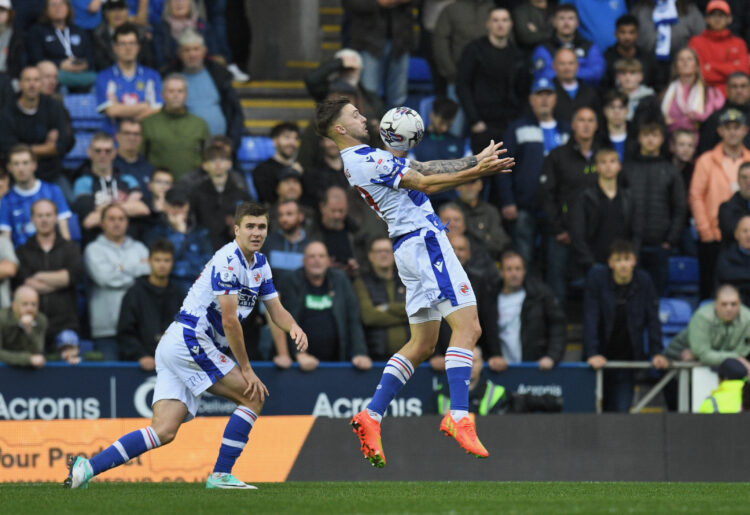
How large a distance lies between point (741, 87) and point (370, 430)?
9.14 meters

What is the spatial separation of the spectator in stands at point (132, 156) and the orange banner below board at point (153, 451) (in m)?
3.41

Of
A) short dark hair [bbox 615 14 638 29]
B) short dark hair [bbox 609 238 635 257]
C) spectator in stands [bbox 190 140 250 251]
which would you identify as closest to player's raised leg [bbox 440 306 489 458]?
short dark hair [bbox 609 238 635 257]

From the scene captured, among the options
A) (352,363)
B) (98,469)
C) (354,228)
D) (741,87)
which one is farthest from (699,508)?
(741,87)

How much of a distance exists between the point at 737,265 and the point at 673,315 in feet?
3.51

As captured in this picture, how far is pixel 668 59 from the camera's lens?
1858 centimetres

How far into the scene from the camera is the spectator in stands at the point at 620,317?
582 inches

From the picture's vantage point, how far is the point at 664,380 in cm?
1486

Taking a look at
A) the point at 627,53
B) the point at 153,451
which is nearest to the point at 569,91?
the point at 627,53

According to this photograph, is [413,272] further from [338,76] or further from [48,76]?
[48,76]

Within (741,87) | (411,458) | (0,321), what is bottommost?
(411,458)

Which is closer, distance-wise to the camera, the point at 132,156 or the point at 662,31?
the point at 132,156

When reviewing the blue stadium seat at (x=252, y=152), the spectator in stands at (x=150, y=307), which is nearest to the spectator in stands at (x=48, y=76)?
the blue stadium seat at (x=252, y=152)

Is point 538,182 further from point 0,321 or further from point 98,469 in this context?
point 98,469

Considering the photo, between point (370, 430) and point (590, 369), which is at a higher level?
point (370, 430)
